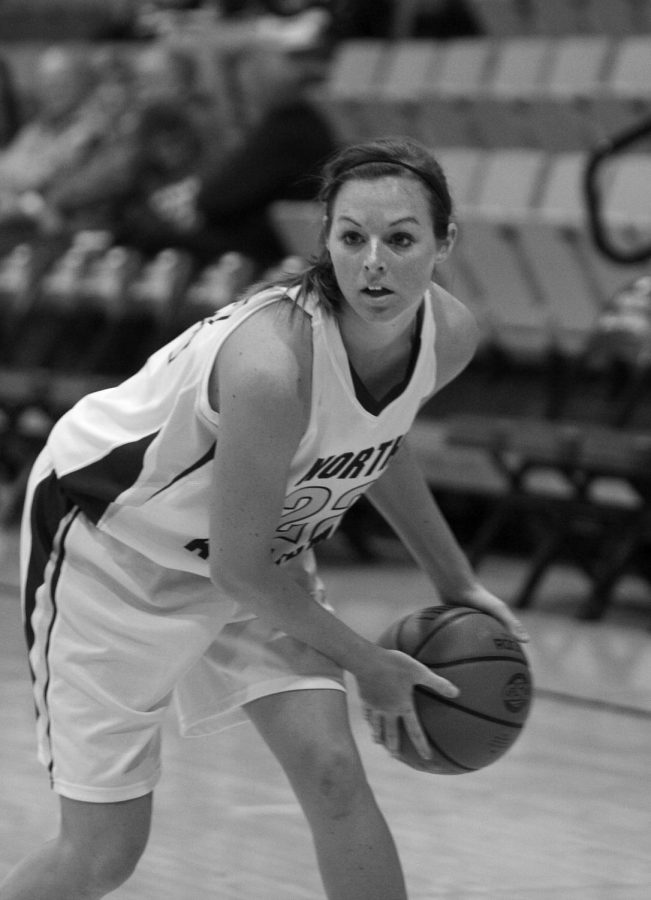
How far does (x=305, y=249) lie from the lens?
307 inches

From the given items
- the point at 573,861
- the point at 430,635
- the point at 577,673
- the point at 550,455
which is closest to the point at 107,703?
the point at 430,635

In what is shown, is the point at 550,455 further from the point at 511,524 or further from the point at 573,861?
the point at 573,861

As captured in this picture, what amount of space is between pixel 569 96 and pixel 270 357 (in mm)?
5281

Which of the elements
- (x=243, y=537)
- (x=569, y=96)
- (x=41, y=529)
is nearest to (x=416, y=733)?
(x=243, y=537)

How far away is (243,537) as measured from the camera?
2.38m

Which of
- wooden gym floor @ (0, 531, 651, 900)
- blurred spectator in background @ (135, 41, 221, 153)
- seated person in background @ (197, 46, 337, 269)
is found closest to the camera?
wooden gym floor @ (0, 531, 651, 900)

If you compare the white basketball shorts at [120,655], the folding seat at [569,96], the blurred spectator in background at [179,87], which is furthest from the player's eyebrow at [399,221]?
the blurred spectator in background at [179,87]

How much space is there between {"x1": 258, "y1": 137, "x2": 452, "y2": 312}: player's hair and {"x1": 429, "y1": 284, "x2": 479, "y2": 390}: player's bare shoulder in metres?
0.25

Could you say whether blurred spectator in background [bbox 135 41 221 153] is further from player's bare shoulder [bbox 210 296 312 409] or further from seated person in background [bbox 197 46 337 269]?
player's bare shoulder [bbox 210 296 312 409]

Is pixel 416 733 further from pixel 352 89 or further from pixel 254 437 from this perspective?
pixel 352 89

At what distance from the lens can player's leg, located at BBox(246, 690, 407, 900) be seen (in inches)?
96.5

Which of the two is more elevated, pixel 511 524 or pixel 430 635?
pixel 430 635

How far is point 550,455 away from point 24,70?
6030 mm

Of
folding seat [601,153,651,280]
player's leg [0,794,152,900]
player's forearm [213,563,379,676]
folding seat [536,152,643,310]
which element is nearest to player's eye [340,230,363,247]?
player's forearm [213,563,379,676]
